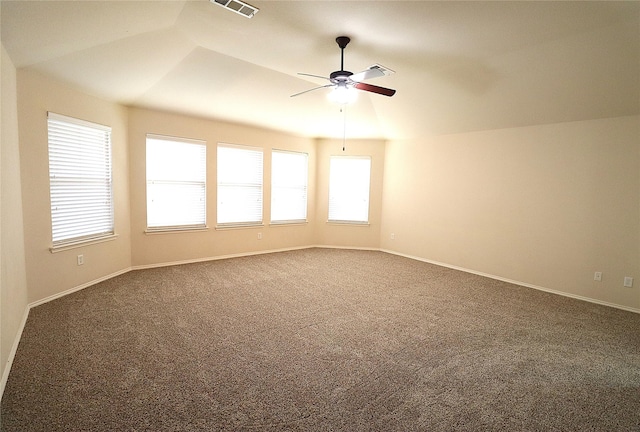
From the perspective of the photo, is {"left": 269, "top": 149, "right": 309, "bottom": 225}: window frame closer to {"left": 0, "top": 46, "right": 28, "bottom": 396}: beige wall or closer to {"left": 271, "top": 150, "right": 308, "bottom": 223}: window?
{"left": 271, "top": 150, "right": 308, "bottom": 223}: window

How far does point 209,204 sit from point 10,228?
300cm

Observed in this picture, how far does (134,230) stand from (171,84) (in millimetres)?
2356

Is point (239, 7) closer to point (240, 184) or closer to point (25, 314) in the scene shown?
point (240, 184)

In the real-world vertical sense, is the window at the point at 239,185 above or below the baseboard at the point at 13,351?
above

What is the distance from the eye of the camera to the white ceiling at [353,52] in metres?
2.62

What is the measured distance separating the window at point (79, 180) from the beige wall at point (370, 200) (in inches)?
161

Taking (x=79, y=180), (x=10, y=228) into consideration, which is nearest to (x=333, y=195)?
(x=79, y=180)

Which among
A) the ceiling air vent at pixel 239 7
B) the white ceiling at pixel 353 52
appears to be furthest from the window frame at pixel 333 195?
the ceiling air vent at pixel 239 7

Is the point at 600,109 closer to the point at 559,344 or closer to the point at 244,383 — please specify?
the point at 559,344

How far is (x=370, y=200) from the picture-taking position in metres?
6.96

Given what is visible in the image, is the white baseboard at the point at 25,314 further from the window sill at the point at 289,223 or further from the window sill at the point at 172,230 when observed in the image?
the window sill at the point at 289,223

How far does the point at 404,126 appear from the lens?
19.2 ft

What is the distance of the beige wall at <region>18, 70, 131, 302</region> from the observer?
3219 millimetres

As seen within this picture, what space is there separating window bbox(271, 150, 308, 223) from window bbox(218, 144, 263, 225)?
15.0 inches
